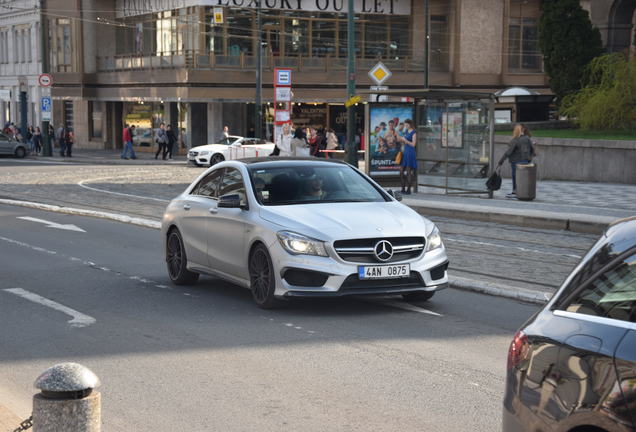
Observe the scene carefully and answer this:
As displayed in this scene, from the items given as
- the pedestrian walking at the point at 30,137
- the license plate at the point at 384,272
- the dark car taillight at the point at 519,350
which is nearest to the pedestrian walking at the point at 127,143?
the pedestrian walking at the point at 30,137

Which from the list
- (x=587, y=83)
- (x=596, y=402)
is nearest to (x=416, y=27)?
(x=587, y=83)

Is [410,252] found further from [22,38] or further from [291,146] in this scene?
[22,38]

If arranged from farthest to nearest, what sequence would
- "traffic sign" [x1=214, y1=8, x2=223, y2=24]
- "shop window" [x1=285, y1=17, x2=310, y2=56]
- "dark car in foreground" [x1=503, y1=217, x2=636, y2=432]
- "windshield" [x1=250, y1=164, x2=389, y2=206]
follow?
"shop window" [x1=285, y1=17, x2=310, y2=56]
"traffic sign" [x1=214, y1=8, x2=223, y2=24]
"windshield" [x1=250, y1=164, x2=389, y2=206]
"dark car in foreground" [x1=503, y1=217, x2=636, y2=432]

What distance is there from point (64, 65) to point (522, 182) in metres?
45.7

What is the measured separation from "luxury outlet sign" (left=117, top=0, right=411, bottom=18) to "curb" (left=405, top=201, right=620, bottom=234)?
33551mm

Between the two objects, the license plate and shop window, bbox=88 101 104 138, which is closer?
the license plate

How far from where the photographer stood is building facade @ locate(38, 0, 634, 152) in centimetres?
5344

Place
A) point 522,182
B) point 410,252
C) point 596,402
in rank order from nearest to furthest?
point 596,402, point 410,252, point 522,182

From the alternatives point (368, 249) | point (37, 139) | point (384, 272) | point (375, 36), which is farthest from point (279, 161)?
point (375, 36)

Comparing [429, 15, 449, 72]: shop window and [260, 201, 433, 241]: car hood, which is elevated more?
[429, 15, 449, 72]: shop window

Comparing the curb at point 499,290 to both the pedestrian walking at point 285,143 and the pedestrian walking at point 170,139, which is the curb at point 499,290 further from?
the pedestrian walking at point 170,139

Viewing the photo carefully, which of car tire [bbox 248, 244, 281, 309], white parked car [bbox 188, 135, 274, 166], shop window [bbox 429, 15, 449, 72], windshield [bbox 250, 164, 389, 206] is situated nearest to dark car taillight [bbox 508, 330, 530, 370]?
car tire [bbox 248, 244, 281, 309]

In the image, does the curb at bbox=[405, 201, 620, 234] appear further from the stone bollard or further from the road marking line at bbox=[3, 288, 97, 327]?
the stone bollard

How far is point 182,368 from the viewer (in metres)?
8.09
